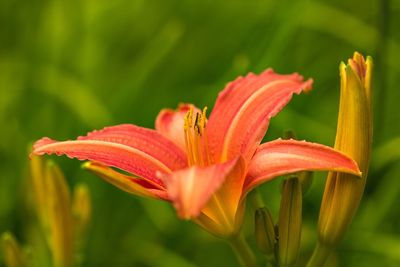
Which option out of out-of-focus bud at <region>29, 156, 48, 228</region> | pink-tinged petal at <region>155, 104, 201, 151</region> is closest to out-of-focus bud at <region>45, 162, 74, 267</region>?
out-of-focus bud at <region>29, 156, 48, 228</region>

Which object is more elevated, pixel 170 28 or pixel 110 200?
pixel 170 28

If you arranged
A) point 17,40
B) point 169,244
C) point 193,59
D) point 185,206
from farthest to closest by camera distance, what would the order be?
point 17,40 < point 193,59 < point 169,244 < point 185,206

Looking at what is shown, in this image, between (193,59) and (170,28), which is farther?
(193,59)

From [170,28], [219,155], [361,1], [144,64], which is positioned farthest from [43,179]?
[361,1]

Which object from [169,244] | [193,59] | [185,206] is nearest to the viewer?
[185,206]

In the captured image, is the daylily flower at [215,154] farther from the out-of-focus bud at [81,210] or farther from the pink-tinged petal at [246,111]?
the out-of-focus bud at [81,210]

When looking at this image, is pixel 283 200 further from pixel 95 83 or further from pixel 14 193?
pixel 95 83

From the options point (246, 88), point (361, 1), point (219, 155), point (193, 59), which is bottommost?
point (219, 155)

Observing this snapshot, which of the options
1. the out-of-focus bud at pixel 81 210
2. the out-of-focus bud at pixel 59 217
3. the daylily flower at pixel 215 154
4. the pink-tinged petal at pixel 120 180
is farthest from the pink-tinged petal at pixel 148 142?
the out-of-focus bud at pixel 81 210
